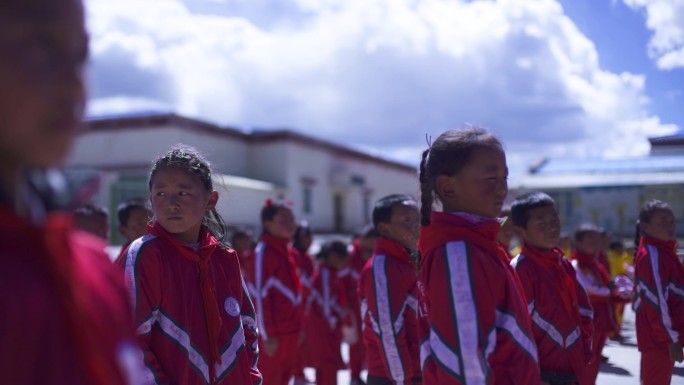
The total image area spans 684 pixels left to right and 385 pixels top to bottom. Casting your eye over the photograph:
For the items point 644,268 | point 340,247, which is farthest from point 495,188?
point 340,247

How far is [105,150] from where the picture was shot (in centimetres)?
2533

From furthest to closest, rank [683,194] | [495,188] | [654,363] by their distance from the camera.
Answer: [683,194] < [654,363] < [495,188]

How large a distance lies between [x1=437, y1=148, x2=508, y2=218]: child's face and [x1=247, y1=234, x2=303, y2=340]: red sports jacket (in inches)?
137

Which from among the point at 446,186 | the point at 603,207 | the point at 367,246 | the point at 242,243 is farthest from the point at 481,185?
the point at 603,207

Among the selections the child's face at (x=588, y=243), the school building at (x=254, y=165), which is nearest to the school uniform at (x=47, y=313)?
the child's face at (x=588, y=243)

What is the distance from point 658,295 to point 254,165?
24.7 meters

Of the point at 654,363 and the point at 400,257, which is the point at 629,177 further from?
the point at 400,257

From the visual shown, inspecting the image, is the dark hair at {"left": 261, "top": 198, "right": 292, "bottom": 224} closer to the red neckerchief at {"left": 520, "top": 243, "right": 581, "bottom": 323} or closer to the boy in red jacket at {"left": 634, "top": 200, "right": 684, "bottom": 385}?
the red neckerchief at {"left": 520, "top": 243, "right": 581, "bottom": 323}

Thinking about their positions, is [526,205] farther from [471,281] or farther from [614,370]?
[614,370]

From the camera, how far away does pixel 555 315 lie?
335cm

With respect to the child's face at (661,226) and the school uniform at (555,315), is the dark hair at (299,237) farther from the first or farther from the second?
the school uniform at (555,315)

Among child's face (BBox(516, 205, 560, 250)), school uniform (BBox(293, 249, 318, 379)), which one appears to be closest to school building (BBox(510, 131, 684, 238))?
school uniform (BBox(293, 249, 318, 379))

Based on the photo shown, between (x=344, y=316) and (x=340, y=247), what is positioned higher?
(x=340, y=247)

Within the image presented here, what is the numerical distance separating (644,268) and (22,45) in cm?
492
